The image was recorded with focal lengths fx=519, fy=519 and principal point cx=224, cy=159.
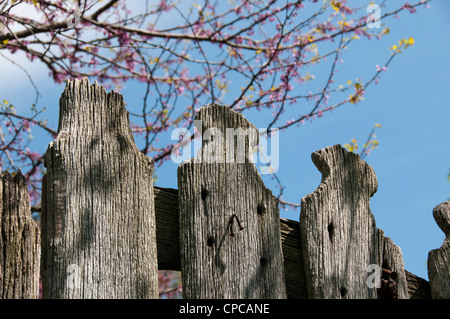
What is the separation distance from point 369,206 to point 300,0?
289 centimetres

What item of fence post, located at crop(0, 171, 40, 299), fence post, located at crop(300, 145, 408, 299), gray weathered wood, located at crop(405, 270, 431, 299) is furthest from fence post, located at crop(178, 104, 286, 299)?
gray weathered wood, located at crop(405, 270, 431, 299)

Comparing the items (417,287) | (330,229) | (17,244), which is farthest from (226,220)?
(417,287)

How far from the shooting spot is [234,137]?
6.63ft

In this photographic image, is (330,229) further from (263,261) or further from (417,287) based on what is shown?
(417,287)

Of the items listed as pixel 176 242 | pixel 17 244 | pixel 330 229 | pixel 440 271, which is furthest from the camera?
pixel 440 271

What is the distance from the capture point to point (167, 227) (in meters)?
1.94

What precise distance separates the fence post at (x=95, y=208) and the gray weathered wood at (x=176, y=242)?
0.06m

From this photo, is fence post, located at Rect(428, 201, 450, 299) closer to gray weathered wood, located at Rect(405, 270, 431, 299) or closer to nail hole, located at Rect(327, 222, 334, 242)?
gray weathered wood, located at Rect(405, 270, 431, 299)

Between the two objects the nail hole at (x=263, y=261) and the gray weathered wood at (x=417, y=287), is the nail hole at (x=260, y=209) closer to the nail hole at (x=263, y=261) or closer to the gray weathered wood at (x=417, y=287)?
the nail hole at (x=263, y=261)

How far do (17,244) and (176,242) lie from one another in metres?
0.56

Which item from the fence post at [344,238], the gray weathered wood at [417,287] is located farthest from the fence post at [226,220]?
the gray weathered wood at [417,287]

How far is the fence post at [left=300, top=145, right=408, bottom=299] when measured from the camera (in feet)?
6.61

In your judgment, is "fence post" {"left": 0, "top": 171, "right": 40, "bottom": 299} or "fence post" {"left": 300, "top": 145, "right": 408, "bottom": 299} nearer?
"fence post" {"left": 0, "top": 171, "right": 40, "bottom": 299}
